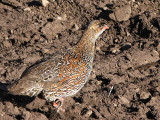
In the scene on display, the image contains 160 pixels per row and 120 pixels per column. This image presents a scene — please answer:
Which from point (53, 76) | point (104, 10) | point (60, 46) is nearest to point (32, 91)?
point (53, 76)

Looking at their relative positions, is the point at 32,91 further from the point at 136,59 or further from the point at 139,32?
the point at 139,32

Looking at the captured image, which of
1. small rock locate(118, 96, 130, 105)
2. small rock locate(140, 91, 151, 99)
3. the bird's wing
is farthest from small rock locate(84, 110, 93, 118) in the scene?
small rock locate(140, 91, 151, 99)

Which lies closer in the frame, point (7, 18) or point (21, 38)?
point (21, 38)

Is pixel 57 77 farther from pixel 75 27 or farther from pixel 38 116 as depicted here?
pixel 75 27

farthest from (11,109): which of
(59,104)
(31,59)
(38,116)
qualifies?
(31,59)

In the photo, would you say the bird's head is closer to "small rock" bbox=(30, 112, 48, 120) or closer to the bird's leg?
the bird's leg

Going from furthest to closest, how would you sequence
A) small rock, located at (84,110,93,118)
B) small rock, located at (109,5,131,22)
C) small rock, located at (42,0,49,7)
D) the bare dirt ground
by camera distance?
small rock, located at (42,0,49,7)
small rock, located at (109,5,131,22)
the bare dirt ground
small rock, located at (84,110,93,118)
